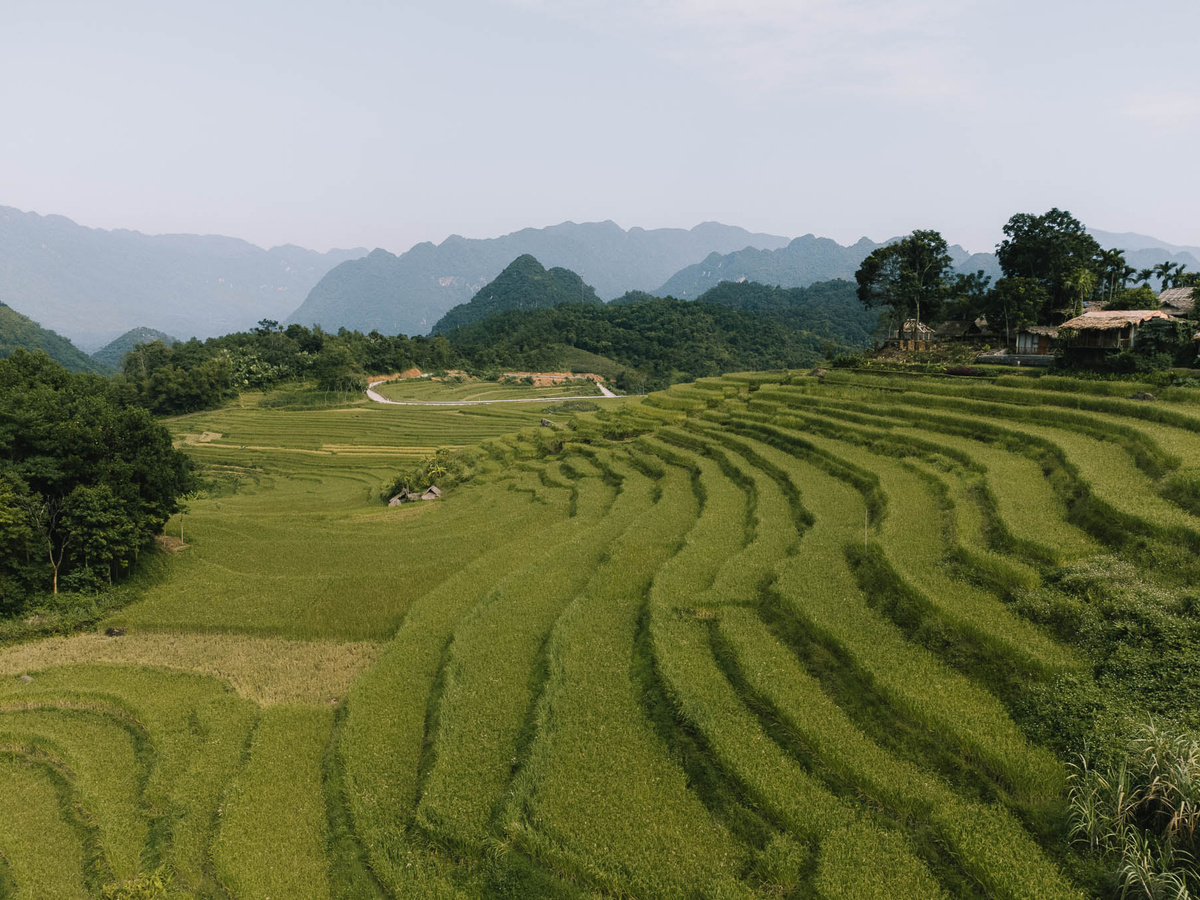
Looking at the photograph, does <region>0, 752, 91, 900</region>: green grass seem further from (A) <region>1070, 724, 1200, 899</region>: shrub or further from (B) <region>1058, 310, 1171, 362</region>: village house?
(B) <region>1058, 310, 1171, 362</region>: village house

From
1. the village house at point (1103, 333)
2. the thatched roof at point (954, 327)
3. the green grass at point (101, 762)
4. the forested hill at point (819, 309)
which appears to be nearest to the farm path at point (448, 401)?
the thatched roof at point (954, 327)

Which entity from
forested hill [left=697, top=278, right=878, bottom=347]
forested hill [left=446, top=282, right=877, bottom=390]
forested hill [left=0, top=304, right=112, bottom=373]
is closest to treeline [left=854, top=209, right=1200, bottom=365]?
forested hill [left=446, top=282, right=877, bottom=390]

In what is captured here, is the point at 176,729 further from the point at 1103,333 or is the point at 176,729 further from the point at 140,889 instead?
the point at 1103,333

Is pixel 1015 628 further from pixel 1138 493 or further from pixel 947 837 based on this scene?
pixel 1138 493

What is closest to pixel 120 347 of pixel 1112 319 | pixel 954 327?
pixel 954 327

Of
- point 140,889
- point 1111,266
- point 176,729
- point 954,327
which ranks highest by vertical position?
point 1111,266

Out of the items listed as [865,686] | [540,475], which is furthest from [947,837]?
[540,475]

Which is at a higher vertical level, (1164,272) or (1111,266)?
(1111,266)
